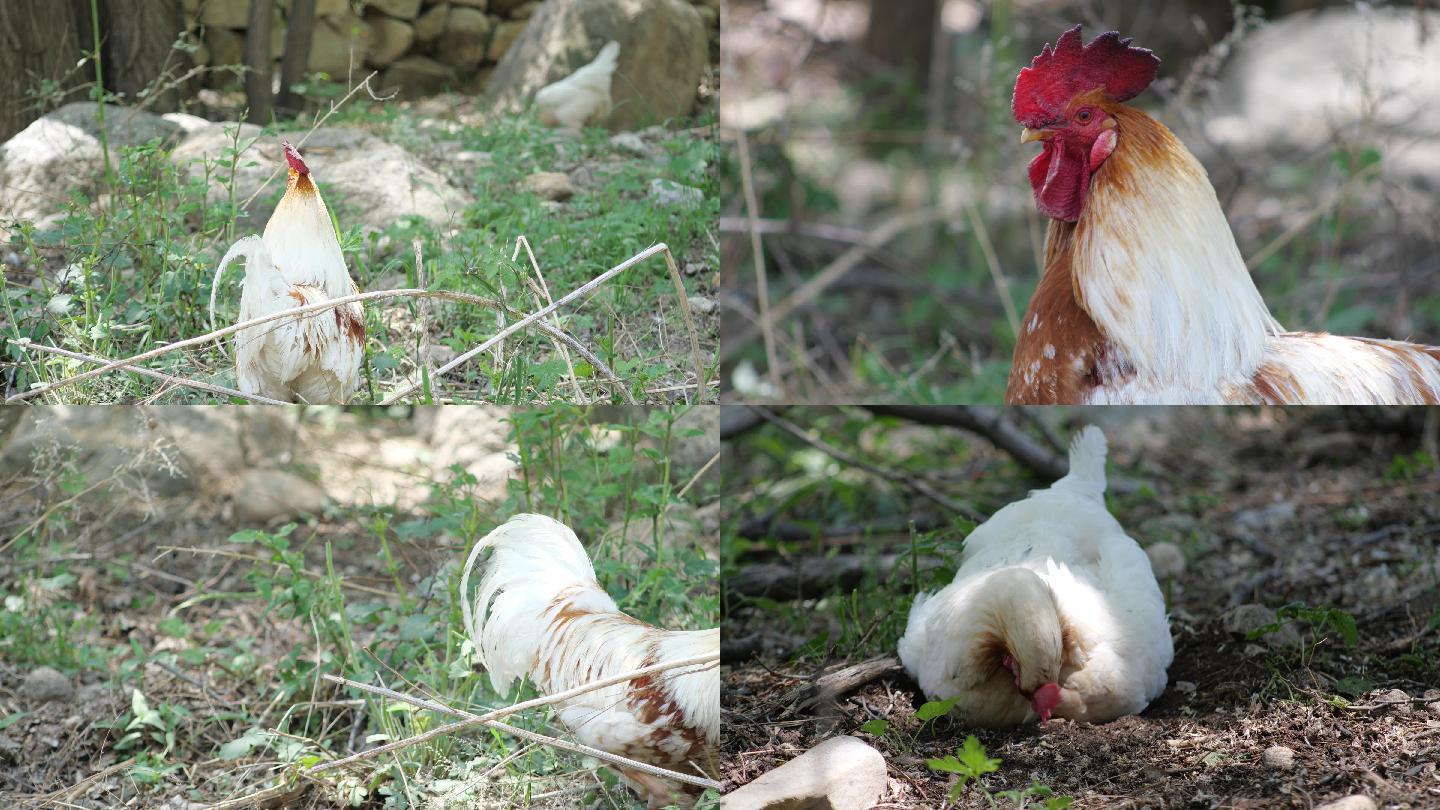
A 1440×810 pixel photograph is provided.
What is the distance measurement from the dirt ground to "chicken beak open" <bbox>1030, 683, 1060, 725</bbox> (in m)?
0.04

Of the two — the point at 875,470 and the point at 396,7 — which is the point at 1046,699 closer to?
the point at 875,470

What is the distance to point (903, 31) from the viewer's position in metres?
6.42

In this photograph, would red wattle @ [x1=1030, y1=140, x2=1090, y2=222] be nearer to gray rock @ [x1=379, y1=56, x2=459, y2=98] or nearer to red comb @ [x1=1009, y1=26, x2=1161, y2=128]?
red comb @ [x1=1009, y1=26, x2=1161, y2=128]

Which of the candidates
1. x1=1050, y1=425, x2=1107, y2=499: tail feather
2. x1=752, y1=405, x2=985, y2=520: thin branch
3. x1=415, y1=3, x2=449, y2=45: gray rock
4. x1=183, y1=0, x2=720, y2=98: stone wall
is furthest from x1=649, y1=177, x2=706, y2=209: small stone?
x1=1050, y1=425, x2=1107, y2=499: tail feather

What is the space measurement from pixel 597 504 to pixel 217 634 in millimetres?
1114

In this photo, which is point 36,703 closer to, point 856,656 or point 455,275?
point 455,275

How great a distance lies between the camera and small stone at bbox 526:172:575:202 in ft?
7.90

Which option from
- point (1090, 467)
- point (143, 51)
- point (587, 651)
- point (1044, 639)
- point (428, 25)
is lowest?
point (587, 651)

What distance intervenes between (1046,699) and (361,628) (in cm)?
166

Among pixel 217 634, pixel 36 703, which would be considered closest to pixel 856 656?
pixel 217 634

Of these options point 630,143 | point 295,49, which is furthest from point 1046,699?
point 295,49

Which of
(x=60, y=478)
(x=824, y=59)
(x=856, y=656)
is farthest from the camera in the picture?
(x=824, y=59)

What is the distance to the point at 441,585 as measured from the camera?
8.78 feet

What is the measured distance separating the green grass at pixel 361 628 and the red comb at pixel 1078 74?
3.22 ft
